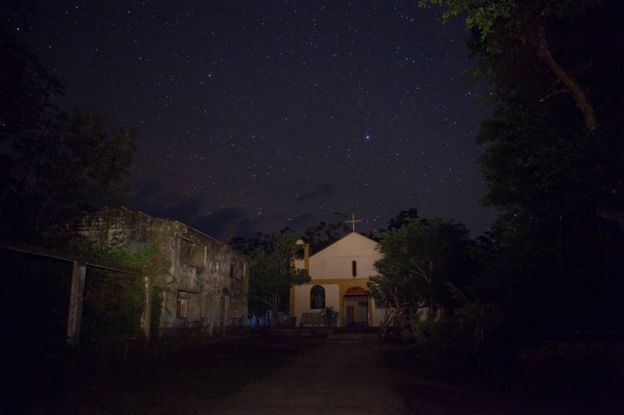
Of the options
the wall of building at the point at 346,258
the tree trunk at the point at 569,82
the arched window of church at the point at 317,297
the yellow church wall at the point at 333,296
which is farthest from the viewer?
the arched window of church at the point at 317,297

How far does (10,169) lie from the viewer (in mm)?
21922

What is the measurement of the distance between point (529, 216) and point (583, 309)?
129 inches

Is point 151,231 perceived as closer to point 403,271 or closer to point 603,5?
point 403,271

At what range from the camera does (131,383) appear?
361 inches

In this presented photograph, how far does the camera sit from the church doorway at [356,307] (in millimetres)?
39062

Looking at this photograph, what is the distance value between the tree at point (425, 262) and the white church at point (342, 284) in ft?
38.5

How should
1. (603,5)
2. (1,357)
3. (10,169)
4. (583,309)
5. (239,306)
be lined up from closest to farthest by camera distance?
(1,357) < (603,5) < (583,309) < (10,169) < (239,306)

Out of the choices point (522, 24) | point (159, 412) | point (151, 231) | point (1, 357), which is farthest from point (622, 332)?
point (151, 231)

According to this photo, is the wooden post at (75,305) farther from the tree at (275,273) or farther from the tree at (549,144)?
the tree at (275,273)

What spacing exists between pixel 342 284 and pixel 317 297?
8.03 feet

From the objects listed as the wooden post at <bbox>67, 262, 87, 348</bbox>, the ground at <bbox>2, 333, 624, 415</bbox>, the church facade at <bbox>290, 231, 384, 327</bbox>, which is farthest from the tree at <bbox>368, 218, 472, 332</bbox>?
the wooden post at <bbox>67, 262, 87, 348</bbox>

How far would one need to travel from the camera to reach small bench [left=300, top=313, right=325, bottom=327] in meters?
37.4

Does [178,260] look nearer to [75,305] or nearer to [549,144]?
[75,305]

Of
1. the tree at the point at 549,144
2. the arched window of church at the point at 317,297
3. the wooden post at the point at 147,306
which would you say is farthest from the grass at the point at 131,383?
the arched window of church at the point at 317,297
